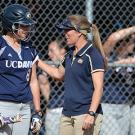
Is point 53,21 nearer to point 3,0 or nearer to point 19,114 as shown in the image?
point 3,0

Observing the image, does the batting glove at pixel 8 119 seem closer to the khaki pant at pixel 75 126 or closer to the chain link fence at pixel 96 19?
the khaki pant at pixel 75 126

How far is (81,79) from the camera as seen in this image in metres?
5.02

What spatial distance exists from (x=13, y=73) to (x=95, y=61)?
0.78 metres

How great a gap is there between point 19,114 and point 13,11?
35.2 inches

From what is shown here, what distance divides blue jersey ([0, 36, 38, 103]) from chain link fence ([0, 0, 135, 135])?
73.2 inches

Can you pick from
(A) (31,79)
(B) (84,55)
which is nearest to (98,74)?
(B) (84,55)

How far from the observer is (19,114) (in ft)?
15.5

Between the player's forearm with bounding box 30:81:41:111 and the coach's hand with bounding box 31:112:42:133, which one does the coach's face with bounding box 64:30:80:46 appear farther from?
the coach's hand with bounding box 31:112:42:133

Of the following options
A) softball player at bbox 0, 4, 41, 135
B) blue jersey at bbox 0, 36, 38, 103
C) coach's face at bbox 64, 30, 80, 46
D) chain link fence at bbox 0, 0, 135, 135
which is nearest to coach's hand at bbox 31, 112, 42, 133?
Result: softball player at bbox 0, 4, 41, 135

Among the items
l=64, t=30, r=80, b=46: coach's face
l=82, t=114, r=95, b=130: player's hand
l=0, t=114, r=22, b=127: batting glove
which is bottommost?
l=82, t=114, r=95, b=130: player's hand

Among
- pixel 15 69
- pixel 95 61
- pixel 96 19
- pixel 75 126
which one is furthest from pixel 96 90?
pixel 96 19

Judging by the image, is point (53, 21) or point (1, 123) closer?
point (1, 123)

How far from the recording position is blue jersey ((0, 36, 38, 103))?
470 cm

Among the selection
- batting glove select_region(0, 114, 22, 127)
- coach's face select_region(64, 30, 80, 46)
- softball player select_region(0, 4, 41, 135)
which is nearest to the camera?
batting glove select_region(0, 114, 22, 127)
